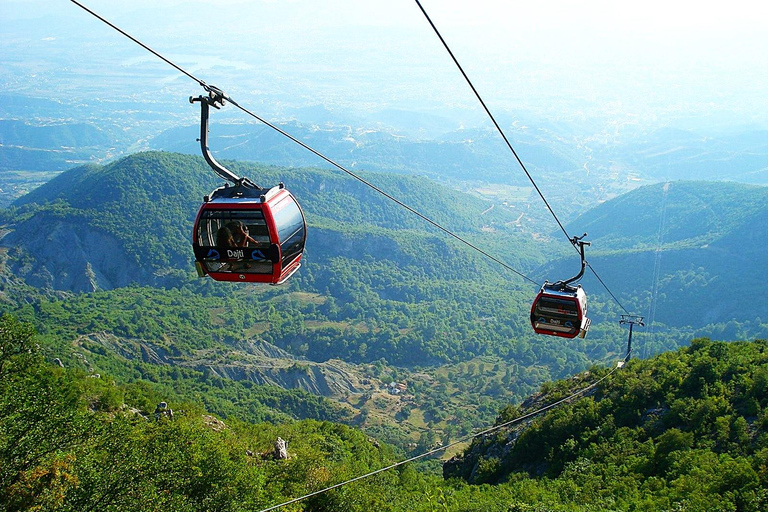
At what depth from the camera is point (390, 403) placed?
318ft

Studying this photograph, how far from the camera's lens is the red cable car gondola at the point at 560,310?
19406 millimetres

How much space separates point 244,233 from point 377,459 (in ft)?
114

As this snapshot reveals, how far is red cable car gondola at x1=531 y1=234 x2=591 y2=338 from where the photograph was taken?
19.4m

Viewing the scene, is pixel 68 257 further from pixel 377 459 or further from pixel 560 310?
pixel 560 310

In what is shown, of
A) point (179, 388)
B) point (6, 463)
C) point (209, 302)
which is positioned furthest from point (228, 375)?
point (6, 463)

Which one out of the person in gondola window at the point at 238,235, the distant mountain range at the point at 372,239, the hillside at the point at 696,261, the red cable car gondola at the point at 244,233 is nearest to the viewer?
the red cable car gondola at the point at 244,233

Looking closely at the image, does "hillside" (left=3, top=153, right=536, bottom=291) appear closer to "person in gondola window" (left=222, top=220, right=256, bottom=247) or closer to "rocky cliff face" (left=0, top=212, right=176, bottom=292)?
"rocky cliff face" (left=0, top=212, right=176, bottom=292)

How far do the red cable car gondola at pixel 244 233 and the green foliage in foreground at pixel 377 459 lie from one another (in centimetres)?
1025

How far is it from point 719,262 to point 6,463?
142 metres

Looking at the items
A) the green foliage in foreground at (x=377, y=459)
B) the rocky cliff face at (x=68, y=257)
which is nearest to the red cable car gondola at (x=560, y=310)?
the green foliage in foreground at (x=377, y=459)

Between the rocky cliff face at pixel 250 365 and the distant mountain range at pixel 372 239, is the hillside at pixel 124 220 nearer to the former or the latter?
the distant mountain range at pixel 372 239

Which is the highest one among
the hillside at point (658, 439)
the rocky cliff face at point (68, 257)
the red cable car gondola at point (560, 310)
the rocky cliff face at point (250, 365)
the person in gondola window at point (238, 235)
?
the person in gondola window at point (238, 235)

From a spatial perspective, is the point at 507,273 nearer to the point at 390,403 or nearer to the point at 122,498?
the point at 390,403

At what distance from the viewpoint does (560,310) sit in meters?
19.6
